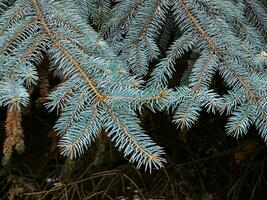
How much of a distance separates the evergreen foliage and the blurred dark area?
2.64 ft

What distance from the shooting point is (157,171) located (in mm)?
2184

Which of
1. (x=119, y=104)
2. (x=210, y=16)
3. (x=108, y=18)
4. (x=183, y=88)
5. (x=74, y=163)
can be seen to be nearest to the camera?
(x=119, y=104)

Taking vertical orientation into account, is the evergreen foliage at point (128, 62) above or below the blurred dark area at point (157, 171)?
above

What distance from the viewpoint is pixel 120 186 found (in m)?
2.18

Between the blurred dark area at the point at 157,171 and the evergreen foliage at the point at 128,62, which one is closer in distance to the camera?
the evergreen foliage at the point at 128,62

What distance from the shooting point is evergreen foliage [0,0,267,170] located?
93 centimetres

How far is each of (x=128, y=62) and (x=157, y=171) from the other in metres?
1.05

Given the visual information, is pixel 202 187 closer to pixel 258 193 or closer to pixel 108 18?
pixel 258 193

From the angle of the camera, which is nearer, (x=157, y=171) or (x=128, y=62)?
(x=128, y=62)

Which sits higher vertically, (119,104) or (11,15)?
(11,15)

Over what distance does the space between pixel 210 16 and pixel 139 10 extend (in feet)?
0.66

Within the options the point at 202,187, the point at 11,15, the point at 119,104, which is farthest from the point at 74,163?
the point at 119,104

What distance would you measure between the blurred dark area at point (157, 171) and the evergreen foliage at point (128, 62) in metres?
0.80

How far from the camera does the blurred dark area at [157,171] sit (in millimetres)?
2117
